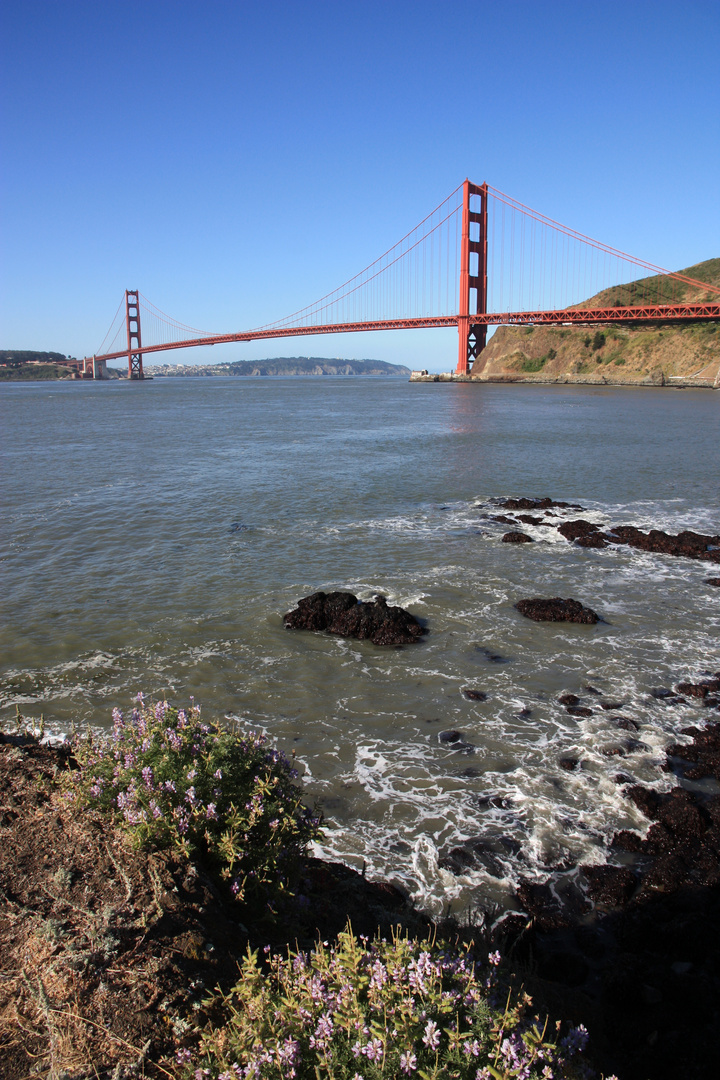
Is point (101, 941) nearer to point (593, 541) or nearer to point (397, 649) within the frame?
point (397, 649)

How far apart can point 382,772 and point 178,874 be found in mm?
3149

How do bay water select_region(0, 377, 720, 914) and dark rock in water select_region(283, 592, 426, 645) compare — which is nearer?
bay water select_region(0, 377, 720, 914)

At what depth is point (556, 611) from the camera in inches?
338

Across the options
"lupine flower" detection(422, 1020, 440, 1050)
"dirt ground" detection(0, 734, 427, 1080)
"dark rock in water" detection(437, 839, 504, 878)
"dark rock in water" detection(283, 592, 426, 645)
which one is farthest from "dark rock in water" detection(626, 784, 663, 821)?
"lupine flower" detection(422, 1020, 440, 1050)

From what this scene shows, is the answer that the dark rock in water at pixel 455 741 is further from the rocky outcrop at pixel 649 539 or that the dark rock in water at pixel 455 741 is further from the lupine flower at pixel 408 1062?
the rocky outcrop at pixel 649 539

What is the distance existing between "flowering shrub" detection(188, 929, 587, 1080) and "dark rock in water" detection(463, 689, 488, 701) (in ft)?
15.0

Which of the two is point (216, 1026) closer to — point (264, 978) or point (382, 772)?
point (264, 978)

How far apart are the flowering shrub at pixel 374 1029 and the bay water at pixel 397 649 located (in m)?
2.34

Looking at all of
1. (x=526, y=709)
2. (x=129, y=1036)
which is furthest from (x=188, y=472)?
(x=129, y=1036)

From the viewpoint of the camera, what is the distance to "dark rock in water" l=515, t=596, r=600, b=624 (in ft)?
27.7

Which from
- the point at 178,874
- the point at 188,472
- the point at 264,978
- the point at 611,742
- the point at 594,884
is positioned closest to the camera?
the point at 264,978

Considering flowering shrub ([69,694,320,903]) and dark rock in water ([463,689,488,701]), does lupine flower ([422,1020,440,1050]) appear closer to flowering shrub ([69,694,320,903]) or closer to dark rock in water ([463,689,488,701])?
flowering shrub ([69,694,320,903])

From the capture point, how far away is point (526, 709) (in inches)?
249

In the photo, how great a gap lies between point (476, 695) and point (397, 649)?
55.8 inches
